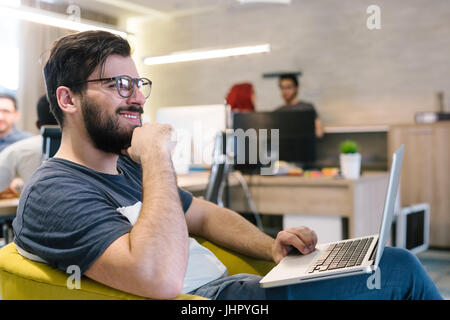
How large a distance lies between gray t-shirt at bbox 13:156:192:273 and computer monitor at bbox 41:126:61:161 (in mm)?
1120

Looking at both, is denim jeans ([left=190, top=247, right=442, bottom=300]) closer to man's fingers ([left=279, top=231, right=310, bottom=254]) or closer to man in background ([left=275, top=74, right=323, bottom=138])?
man's fingers ([left=279, top=231, right=310, bottom=254])

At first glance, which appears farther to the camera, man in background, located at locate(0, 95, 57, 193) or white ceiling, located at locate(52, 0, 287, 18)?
white ceiling, located at locate(52, 0, 287, 18)

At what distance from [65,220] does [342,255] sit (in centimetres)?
69

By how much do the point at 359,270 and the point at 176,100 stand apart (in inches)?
255

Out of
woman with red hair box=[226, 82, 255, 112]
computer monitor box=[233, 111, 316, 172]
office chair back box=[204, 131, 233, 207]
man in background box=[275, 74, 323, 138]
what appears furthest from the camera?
man in background box=[275, 74, 323, 138]

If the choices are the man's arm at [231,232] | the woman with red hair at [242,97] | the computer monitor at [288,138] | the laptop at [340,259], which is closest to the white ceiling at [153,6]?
the woman with red hair at [242,97]

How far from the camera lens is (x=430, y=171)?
4.62m

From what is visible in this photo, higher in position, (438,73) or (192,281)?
(438,73)

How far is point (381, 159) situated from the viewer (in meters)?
5.47

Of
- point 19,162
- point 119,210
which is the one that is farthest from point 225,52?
point 119,210

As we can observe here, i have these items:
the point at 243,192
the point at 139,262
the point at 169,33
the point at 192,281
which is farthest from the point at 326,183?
the point at 169,33

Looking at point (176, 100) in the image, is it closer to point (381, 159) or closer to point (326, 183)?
point (381, 159)

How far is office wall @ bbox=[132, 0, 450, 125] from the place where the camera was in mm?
5402

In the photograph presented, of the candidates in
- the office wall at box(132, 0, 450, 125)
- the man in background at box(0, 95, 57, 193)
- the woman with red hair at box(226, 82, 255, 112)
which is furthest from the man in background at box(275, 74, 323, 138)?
the man in background at box(0, 95, 57, 193)
